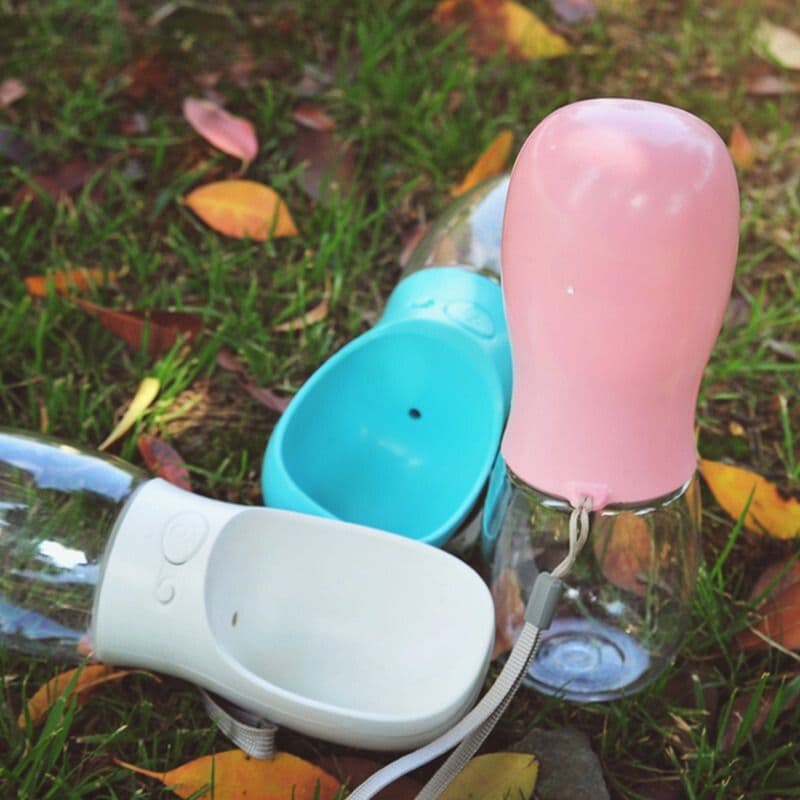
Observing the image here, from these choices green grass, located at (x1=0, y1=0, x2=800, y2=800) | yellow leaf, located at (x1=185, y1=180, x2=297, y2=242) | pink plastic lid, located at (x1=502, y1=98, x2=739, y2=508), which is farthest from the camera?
yellow leaf, located at (x1=185, y1=180, x2=297, y2=242)

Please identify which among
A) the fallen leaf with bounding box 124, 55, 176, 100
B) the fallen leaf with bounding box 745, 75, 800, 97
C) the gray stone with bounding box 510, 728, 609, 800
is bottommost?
the gray stone with bounding box 510, 728, 609, 800

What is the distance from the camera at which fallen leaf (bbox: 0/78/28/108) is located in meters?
1.48

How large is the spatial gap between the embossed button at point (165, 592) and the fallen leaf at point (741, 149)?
0.94 m

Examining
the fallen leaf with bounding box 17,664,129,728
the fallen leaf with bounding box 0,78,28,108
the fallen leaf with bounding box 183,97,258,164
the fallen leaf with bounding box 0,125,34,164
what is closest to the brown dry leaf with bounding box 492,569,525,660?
the fallen leaf with bounding box 17,664,129,728

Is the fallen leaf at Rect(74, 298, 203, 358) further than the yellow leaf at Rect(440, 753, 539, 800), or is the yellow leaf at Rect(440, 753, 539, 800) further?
the fallen leaf at Rect(74, 298, 203, 358)

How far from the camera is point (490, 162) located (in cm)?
143

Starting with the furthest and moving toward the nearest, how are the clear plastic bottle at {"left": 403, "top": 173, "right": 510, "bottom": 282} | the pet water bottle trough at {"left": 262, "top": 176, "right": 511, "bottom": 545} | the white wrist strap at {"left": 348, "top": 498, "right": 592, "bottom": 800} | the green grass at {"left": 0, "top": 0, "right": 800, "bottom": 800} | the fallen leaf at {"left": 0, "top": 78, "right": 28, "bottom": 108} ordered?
1. the fallen leaf at {"left": 0, "top": 78, "right": 28, "bottom": 108}
2. the clear plastic bottle at {"left": 403, "top": 173, "right": 510, "bottom": 282}
3. the pet water bottle trough at {"left": 262, "top": 176, "right": 511, "bottom": 545}
4. the green grass at {"left": 0, "top": 0, "right": 800, "bottom": 800}
5. the white wrist strap at {"left": 348, "top": 498, "right": 592, "bottom": 800}

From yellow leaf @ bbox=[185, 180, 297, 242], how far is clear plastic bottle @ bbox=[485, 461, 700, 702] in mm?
511

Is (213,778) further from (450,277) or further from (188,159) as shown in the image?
(188,159)

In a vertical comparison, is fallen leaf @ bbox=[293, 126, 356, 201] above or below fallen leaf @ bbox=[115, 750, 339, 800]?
above

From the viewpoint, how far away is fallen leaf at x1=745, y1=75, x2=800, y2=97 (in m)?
1.59

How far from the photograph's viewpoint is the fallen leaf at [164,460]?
1.10 metres

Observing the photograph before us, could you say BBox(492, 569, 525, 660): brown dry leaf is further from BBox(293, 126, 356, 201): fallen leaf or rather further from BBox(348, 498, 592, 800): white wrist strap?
A: BBox(293, 126, 356, 201): fallen leaf

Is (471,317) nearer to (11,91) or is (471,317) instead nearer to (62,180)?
(62,180)
